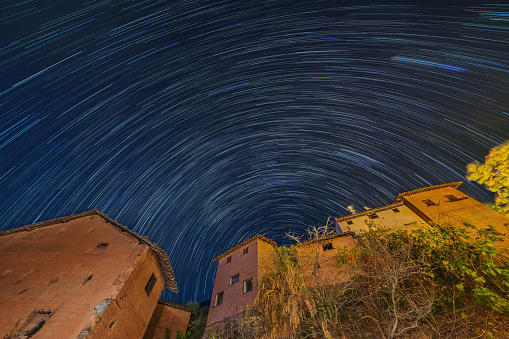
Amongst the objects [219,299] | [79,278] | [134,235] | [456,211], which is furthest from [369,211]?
[79,278]

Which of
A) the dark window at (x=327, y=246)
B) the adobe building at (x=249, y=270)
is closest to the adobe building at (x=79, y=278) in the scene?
the adobe building at (x=249, y=270)

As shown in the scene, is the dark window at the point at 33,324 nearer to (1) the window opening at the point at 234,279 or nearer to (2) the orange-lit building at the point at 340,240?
(2) the orange-lit building at the point at 340,240

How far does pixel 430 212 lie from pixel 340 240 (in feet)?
33.0

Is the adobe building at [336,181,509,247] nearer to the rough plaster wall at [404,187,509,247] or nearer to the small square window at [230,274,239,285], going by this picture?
the rough plaster wall at [404,187,509,247]

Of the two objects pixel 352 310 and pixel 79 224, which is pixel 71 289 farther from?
pixel 352 310

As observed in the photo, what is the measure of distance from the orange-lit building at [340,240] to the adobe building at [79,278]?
546cm

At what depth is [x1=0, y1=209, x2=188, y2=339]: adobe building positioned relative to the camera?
9.54m

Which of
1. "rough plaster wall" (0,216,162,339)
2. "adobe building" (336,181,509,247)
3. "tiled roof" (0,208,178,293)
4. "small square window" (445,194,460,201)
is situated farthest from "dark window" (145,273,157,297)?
"small square window" (445,194,460,201)

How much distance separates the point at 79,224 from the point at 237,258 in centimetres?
1422

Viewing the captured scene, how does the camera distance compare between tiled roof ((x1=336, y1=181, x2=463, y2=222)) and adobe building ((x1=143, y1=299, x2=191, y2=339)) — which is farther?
tiled roof ((x1=336, y1=181, x2=463, y2=222))

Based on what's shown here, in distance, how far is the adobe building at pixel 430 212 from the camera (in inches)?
677

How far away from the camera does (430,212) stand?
64.6 feet

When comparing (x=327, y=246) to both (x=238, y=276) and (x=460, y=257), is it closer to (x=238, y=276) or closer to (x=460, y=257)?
(x=238, y=276)

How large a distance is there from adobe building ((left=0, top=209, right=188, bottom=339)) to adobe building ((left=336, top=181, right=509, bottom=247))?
21.2m
